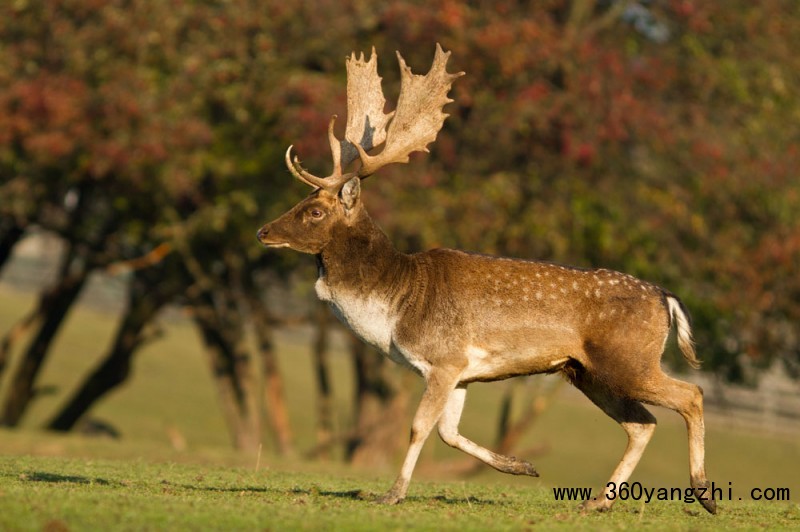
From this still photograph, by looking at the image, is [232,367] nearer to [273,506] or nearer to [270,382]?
[270,382]

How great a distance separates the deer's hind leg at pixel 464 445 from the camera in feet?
32.4

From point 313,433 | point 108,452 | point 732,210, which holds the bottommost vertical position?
point 313,433

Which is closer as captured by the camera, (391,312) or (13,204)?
(391,312)

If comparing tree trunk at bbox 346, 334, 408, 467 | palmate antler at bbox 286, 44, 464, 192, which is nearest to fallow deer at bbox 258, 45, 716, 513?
palmate antler at bbox 286, 44, 464, 192

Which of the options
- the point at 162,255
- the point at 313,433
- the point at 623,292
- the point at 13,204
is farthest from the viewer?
the point at 313,433

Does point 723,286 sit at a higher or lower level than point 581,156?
lower

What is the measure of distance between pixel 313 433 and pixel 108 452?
13.3 m

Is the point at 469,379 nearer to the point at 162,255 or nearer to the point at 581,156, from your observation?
the point at 581,156

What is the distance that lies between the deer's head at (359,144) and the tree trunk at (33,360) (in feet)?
42.5

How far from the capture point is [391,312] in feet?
32.6

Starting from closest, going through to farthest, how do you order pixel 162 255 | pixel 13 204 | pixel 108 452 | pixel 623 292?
1. pixel 623 292
2. pixel 108 452
3. pixel 13 204
4. pixel 162 255

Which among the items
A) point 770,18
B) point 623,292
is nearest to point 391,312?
point 623,292

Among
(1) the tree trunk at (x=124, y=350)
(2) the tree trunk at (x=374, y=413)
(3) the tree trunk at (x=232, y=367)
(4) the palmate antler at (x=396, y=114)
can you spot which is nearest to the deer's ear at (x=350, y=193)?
(4) the palmate antler at (x=396, y=114)

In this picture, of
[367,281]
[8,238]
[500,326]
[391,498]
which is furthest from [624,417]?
[8,238]
